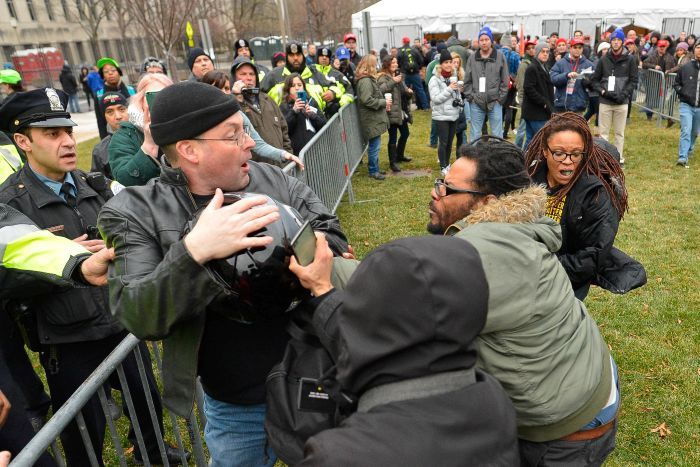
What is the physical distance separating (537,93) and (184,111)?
840 cm

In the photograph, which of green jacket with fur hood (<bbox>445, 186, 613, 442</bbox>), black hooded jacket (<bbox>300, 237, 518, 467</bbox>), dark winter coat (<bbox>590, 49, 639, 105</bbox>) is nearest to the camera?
black hooded jacket (<bbox>300, 237, 518, 467</bbox>)

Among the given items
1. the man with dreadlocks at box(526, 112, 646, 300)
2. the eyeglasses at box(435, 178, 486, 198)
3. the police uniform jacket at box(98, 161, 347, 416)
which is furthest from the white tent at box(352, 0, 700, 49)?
the police uniform jacket at box(98, 161, 347, 416)

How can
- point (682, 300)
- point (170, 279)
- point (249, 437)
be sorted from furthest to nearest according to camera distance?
point (682, 300)
point (249, 437)
point (170, 279)

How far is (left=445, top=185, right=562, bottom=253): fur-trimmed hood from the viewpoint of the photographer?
6.54 feet

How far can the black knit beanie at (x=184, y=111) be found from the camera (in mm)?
1724

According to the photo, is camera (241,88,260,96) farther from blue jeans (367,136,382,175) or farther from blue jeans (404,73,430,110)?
blue jeans (404,73,430,110)

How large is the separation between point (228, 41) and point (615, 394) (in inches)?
1882

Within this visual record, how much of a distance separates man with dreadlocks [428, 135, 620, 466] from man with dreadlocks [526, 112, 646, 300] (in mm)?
1124

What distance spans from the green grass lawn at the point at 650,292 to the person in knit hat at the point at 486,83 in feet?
4.65

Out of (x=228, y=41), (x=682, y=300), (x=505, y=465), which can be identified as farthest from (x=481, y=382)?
(x=228, y=41)

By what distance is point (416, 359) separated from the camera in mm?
1180

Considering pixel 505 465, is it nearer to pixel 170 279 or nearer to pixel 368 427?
pixel 368 427

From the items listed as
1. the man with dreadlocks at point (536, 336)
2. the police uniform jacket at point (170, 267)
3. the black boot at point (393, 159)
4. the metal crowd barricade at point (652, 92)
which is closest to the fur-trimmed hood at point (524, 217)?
the man with dreadlocks at point (536, 336)

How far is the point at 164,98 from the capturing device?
1.73 m
